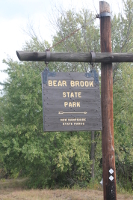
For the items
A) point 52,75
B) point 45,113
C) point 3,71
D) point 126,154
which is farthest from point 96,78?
point 3,71

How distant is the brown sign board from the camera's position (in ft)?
18.2

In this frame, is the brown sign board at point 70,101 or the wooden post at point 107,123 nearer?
the brown sign board at point 70,101

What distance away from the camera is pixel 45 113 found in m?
5.53

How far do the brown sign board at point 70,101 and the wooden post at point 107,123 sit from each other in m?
0.57

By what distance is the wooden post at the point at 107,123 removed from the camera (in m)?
6.14

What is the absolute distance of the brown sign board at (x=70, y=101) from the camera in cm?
555

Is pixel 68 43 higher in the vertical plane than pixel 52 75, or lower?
higher

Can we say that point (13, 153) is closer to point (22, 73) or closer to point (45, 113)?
point (22, 73)

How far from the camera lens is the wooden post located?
6.14 meters

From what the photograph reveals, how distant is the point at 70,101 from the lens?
18.5 feet

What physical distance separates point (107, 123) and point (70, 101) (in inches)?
46.2

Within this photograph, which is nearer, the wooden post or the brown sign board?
the brown sign board

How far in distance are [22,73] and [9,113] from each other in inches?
119

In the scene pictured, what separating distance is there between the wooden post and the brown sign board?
1.86 ft
